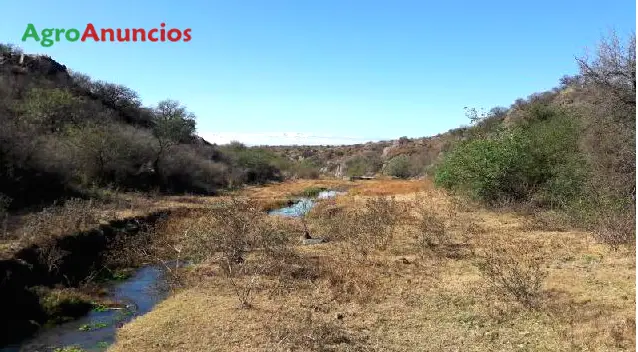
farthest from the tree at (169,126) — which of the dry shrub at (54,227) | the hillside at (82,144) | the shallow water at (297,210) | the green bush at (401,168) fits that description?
the green bush at (401,168)

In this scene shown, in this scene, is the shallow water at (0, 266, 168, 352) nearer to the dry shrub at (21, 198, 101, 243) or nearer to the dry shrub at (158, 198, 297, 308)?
the dry shrub at (158, 198, 297, 308)

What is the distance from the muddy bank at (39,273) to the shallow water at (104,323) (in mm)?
435

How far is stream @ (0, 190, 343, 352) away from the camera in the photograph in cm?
887

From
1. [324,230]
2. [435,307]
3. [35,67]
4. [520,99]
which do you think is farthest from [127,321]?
[520,99]

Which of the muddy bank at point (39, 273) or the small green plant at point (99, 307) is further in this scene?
the small green plant at point (99, 307)

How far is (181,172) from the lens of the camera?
124ft

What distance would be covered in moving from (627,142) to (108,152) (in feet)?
86.3

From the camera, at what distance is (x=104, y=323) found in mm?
9922

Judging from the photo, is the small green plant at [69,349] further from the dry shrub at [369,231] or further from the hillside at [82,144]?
the hillside at [82,144]

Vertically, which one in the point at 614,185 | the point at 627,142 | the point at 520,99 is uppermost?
the point at 520,99

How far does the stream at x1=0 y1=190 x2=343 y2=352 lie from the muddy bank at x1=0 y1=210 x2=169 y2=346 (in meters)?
0.41

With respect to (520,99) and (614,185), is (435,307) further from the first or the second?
(520,99)

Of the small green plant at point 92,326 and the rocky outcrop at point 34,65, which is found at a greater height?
the rocky outcrop at point 34,65

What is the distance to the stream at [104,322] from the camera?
887cm
